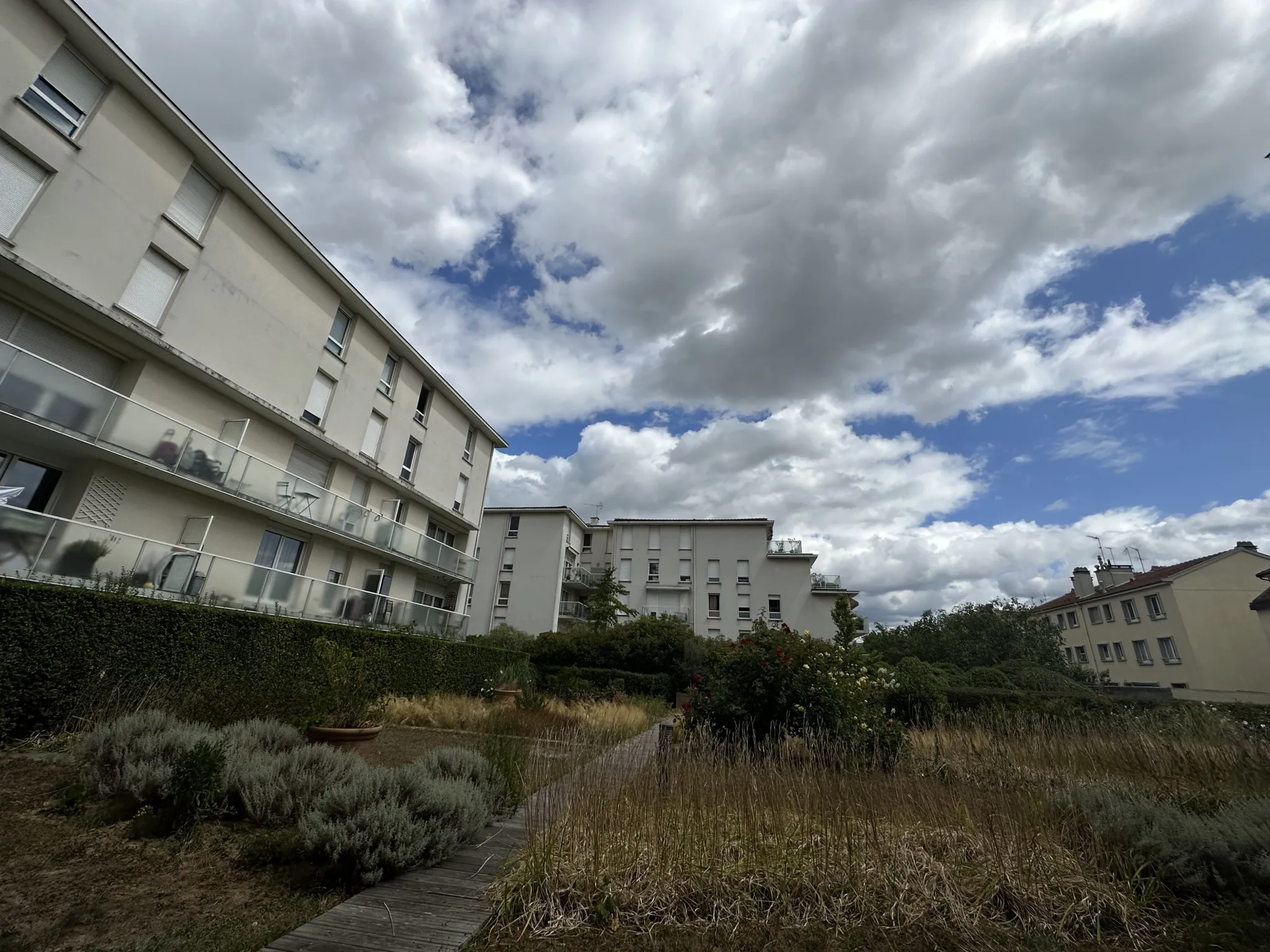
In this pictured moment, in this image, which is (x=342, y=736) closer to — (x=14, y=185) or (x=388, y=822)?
(x=388, y=822)

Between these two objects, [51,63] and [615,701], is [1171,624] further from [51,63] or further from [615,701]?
[51,63]

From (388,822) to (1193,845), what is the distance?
240 inches

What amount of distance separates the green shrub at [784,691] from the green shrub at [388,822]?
4241 millimetres

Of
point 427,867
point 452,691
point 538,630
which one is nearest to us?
point 427,867

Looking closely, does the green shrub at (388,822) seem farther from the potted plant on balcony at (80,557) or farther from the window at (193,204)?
the window at (193,204)

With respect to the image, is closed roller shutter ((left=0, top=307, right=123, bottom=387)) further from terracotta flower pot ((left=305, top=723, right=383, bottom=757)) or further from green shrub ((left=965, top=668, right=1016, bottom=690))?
green shrub ((left=965, top=668, right=1016, bottom=690))

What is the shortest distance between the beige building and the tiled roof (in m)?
5.16

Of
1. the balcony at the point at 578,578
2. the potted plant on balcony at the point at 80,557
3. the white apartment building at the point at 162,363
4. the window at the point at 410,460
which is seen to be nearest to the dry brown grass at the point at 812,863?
the potted plant on balcony at the point at 80,557

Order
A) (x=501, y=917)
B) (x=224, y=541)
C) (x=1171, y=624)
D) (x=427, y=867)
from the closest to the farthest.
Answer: (x=501, y=917) → (x=427, y=867) → (x=224, y=541) → (x=1171, y=624)

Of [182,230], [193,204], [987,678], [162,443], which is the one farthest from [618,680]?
[193,204]

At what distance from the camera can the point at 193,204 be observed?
42.9 feet

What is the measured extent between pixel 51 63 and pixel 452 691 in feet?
56.5

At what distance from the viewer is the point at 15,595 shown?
21.8ft

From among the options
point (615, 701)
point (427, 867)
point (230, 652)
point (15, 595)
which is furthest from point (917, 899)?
point (615, 701)
